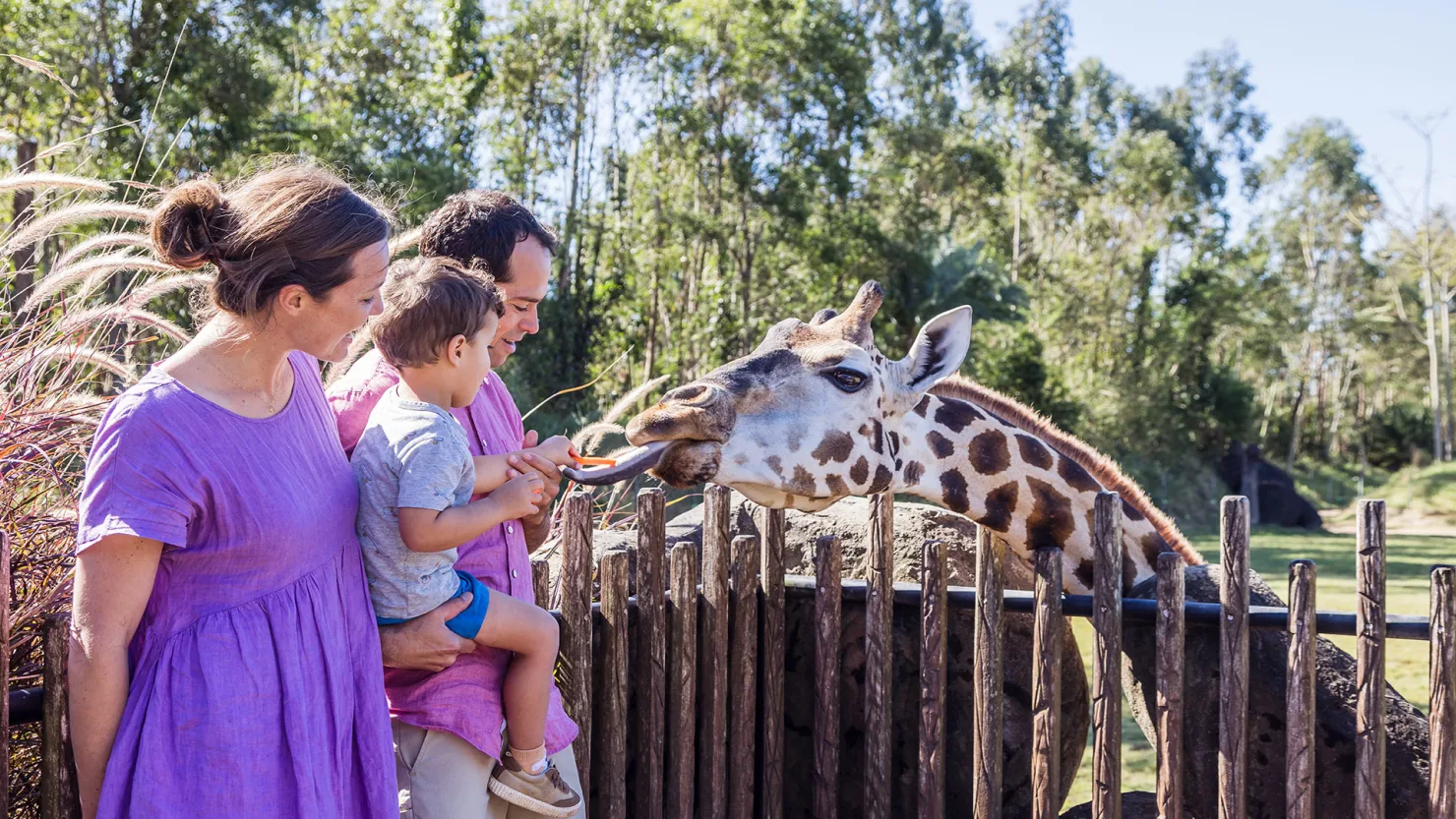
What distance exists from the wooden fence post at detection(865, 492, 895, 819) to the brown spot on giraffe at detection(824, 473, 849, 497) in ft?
0.55

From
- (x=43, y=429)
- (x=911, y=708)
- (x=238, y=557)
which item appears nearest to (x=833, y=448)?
(x=911, y=708)

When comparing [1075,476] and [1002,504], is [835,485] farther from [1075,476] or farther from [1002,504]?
[1075,476]

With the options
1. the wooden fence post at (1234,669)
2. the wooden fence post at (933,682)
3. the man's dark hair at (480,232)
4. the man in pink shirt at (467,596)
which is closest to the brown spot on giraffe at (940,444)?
the wooden fence post at (933,682)

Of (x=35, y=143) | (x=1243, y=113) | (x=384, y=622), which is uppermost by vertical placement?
(x=1243, y=113)

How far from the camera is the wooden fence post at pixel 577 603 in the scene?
3.04 metres

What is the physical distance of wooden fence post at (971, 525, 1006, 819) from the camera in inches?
130

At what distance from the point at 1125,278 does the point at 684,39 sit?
19867mm

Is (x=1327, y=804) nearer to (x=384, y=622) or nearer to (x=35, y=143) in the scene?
(x=384, y=622)

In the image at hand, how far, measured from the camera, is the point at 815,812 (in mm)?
3596

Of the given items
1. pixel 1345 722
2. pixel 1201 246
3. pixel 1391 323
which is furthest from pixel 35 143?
pixel 1391 323

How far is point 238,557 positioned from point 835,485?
1.89 m

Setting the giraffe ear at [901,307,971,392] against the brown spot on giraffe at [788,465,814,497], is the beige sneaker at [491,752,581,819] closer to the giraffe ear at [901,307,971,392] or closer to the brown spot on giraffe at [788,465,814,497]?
the brown spot on giraffe at [788,465,814,497]

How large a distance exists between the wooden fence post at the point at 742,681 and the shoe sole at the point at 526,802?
117cm

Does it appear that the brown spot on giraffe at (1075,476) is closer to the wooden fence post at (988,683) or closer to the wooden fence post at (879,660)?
the wooden fence post at (988,683)
